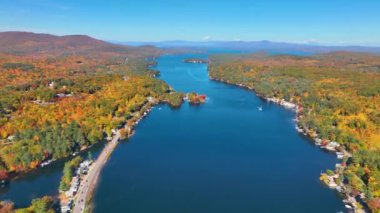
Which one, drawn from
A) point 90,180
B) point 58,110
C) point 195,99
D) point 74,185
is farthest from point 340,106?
point 58,110

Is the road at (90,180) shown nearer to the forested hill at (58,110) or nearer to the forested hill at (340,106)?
the forested hill at (58,110)

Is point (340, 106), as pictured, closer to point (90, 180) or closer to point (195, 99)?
point (195, 99)

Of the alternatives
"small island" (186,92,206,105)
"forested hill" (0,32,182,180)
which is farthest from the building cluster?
"small island" (186,92,206,105)

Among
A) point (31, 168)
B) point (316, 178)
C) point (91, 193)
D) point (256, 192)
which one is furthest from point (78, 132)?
point (316, 178)

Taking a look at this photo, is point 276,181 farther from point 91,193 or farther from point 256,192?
point 91,193

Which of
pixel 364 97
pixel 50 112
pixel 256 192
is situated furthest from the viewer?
pixel 364 97

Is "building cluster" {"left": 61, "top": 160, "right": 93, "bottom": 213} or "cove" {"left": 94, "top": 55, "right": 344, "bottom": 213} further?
"cove" {"left": 94, "top": 55, "right": 344, "bottom": 213}

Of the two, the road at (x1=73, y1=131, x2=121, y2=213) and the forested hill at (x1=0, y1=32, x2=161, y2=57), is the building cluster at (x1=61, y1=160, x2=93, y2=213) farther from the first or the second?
the forested hill at (x1=0, y1=32, x2=161, y2=57)
